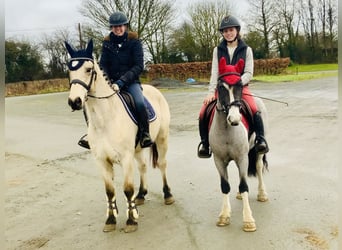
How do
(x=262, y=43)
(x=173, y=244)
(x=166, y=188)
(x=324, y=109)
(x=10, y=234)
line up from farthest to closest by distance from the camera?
(x=262, y=43) → (x=324, y=109) → (x=166, y=188) → (x=10, y=234) → (x=173, y=244)

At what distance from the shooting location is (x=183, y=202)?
5.25 meters

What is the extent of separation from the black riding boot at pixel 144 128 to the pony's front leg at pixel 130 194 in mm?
424

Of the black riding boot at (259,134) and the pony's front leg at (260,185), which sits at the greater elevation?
the black riding boot at (259,134)

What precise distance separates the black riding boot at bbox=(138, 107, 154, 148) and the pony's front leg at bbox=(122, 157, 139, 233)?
42 cm

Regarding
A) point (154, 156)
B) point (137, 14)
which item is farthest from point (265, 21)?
point (154, 156)

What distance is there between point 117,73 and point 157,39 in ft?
109

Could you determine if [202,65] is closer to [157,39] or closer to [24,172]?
[157,39]

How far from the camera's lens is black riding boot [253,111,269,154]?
462 cm

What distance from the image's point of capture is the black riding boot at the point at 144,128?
4.71 metres

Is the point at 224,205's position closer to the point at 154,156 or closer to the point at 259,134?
the point at 259,134

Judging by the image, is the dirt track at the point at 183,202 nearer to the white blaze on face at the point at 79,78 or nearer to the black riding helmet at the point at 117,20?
the white blaze on face at the point at 79,78

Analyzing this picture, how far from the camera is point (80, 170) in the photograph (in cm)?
738

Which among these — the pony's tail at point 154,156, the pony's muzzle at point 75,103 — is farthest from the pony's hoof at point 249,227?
the pony's muzzle at point 75,103

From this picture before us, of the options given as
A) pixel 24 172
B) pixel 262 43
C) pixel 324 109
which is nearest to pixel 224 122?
pixel 24 172
